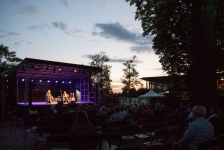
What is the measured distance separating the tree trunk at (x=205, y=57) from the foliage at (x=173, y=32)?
599 cm

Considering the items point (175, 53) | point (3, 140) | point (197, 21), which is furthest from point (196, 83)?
point (175, 53)

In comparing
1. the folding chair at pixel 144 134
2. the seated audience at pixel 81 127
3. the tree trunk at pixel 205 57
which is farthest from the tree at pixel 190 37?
the seated audience at pixel 81 127

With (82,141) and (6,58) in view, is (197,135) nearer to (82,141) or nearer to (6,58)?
(82,141)

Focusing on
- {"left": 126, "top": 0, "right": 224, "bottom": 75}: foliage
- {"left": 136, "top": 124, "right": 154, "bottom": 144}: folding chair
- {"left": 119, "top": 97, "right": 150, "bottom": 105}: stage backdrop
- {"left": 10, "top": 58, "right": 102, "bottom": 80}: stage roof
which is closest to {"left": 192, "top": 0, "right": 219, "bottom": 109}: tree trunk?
{"left": 136, "top": 124, "right": 154, "bottom": 144}: folding chair

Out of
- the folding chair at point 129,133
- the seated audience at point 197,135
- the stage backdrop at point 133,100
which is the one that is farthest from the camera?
the stage backdrop at point 133,100

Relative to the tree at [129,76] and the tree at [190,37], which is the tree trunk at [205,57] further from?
the tree at [129,76]

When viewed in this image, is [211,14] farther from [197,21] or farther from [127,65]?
[127,65]

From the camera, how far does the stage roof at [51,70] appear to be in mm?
18234

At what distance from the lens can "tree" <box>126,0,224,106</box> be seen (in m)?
10.7

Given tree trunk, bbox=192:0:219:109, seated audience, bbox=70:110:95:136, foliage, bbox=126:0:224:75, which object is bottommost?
seated audience, bbox=70:110:95:136

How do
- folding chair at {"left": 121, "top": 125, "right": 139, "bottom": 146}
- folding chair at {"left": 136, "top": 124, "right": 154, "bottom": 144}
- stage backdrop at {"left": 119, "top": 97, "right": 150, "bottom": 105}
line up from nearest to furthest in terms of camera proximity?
1. folding chair at {"left": 121, "top": 125, "right": 139, "bottom": 146}
2. folding chair at {"left": 136, "top": 124, "right": 154, "bottom": 144}
3. stage backdrop at {"left": 119, "top": 97, "right": 150, "bottom": 105}

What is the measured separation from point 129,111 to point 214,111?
2513mm

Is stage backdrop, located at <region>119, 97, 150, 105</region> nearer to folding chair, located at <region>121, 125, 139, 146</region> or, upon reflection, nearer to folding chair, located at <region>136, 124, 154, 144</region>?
folding chair, located at <region>136, 124, 154, 144</region>

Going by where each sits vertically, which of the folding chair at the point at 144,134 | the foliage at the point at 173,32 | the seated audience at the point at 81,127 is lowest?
the folding chair at the point at 144,134
